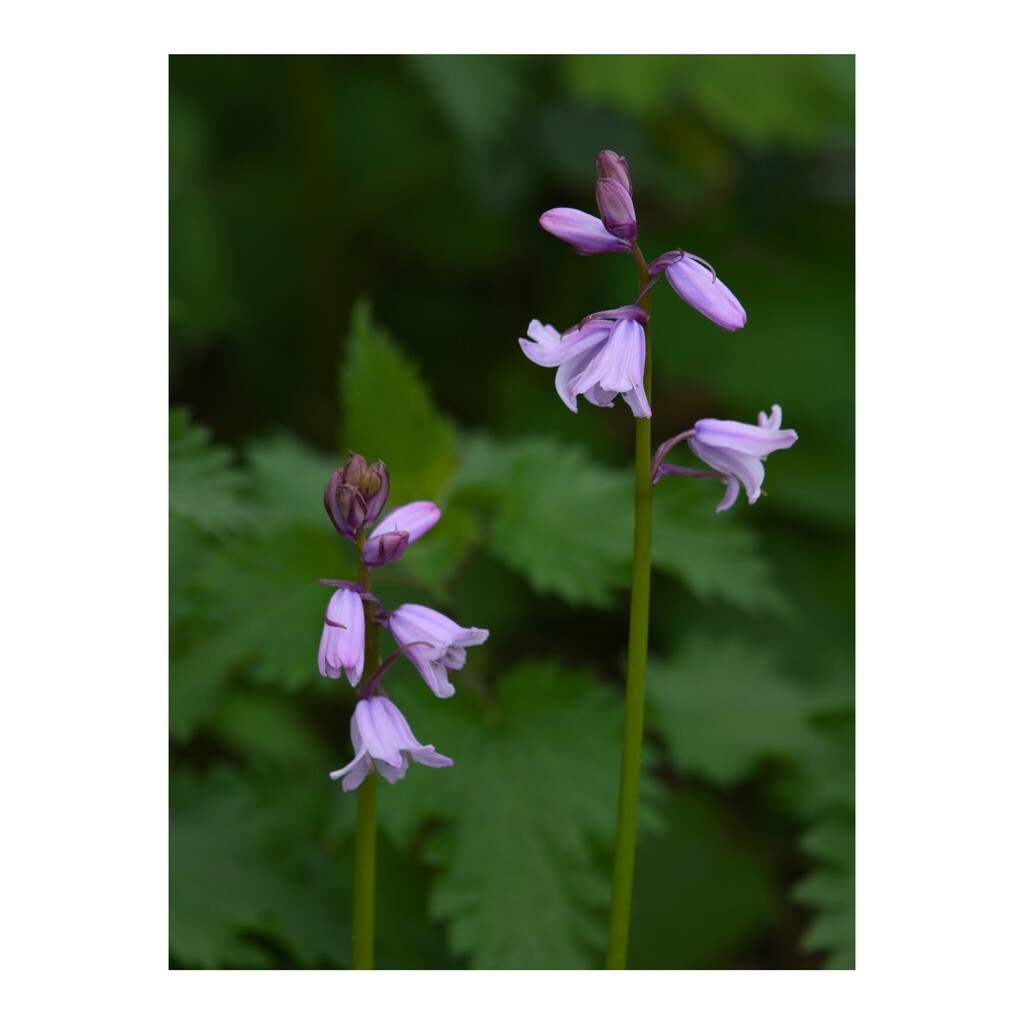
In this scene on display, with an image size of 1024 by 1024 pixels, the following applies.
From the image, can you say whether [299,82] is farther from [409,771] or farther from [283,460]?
[409,771]

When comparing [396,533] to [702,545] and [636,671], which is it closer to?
[636,671]

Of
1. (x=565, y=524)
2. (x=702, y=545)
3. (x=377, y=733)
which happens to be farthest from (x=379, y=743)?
(x=702, y=545)

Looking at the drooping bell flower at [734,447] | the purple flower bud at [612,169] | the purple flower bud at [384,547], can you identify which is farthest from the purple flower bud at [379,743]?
the purple flower bud at [612,169]

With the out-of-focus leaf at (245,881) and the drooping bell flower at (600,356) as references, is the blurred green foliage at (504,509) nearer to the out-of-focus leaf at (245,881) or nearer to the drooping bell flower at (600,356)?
the out-of-focus leaf at (245,881)

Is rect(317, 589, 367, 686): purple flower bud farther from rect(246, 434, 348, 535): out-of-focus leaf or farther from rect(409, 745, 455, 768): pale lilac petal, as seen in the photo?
rect(246, 434, 348, 535): out-of-focus leaf

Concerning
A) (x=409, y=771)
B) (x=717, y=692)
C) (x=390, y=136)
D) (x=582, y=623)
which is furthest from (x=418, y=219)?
(x=409, y=771)

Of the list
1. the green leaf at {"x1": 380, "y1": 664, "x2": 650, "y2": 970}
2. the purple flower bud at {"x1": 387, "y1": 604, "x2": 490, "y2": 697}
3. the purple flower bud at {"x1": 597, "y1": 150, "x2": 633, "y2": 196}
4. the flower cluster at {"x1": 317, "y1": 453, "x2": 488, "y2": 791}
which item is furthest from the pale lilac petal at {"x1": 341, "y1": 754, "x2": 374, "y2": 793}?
the purple flower bud at {"x1": 597, "y1": 150, "x2": 633, "y2": 196}
